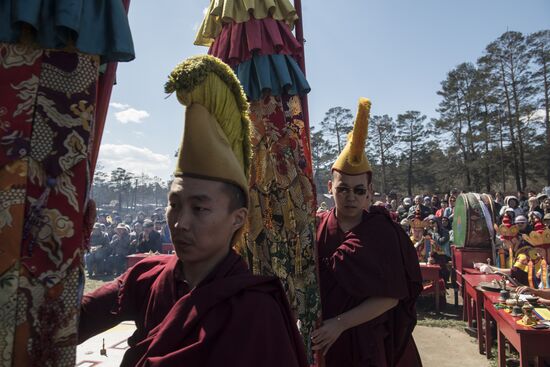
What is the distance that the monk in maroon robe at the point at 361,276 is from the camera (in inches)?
96.2

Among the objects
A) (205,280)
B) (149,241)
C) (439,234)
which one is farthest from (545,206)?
(205,280)

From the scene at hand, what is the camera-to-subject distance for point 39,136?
4.01 ft

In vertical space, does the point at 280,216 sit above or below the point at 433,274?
above

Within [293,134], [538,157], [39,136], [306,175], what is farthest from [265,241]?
[538,157]

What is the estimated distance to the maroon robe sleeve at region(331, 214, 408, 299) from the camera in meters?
2.46

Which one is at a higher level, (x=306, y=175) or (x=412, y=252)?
(x=306, y=175)

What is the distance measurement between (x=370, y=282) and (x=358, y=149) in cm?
85

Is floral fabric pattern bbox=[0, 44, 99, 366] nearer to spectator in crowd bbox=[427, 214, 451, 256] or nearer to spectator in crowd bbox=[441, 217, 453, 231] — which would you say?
spectator in crowd bbox=[427, 214, 451, 256]

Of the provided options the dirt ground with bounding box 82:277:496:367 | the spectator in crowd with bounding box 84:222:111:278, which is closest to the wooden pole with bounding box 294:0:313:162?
the dirt ground with bounding box 82:277:496:367

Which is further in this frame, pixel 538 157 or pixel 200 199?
pixel 538 157

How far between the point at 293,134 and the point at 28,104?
1.43 metres

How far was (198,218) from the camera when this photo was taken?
1306 mm

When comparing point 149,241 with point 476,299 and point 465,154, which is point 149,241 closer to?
point 476,299

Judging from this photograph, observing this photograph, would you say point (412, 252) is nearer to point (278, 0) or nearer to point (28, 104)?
point (278, 0)
